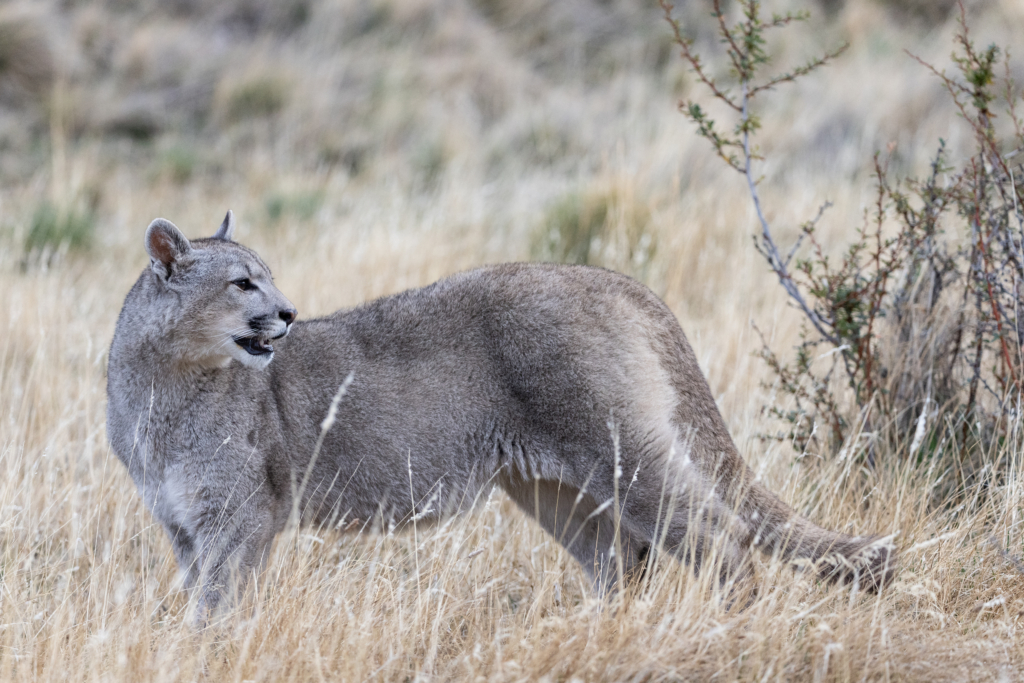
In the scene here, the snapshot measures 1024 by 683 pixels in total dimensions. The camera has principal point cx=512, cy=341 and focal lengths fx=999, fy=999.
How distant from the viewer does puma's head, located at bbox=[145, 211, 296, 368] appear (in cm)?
327

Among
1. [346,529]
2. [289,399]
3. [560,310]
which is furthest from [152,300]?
[560,310]

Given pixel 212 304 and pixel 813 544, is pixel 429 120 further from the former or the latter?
pixel 813 544

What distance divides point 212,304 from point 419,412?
2.53ft

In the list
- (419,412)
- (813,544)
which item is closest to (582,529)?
(419,412)

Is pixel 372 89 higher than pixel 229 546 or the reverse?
higher

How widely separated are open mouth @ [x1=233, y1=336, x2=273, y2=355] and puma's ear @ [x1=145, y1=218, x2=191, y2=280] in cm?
34

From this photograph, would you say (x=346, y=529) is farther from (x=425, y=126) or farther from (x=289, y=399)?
(x=425, y=126)

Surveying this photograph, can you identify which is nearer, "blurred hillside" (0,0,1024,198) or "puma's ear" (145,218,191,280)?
"puma's ear" (145,218,191,280)

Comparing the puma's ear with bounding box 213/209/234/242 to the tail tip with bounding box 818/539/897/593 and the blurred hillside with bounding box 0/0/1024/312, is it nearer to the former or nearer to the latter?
the tail tip with bounding box 818/539/897/593

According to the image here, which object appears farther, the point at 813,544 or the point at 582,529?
the point at 582,529

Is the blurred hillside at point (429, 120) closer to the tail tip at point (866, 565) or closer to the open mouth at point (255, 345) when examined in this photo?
the tail tip at point (866, 565)

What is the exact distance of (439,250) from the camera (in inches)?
271

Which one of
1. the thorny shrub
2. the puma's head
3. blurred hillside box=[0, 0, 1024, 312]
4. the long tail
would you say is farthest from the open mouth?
blurred hillside box=[0, 0, 1024, 312]

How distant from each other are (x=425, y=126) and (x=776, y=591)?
9271 mm
